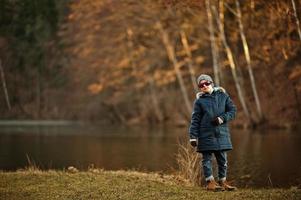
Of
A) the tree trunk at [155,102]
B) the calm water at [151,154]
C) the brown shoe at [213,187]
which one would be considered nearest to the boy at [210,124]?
the brown shoe at [213,187]

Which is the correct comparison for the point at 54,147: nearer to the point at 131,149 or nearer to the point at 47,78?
the point at 131,149

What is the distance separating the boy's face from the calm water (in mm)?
3249

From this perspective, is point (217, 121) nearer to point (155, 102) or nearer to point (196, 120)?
point (196, 120)

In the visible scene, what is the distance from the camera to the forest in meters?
22.7

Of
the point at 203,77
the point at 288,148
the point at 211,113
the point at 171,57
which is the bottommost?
the point at 288,148

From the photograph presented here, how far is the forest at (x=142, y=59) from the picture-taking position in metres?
22.7

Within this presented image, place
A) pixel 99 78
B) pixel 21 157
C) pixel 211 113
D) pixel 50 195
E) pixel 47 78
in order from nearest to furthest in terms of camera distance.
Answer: pixel 50 195, pixel 211 113, pixel 21 157, pixel 47 78, pixel 99 78

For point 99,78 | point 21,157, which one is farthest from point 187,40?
point 21,157

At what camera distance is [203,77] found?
991 cm

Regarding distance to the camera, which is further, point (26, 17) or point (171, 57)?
point (171, 57)

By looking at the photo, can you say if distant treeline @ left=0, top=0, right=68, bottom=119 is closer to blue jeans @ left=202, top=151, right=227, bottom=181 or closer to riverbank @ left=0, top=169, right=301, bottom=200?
riverbank @ left=0, top=169, right=301, bottom=200

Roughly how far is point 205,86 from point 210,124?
2.09 ft

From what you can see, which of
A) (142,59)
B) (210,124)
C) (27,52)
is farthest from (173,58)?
(210,124)

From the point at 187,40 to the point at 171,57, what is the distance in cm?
274
